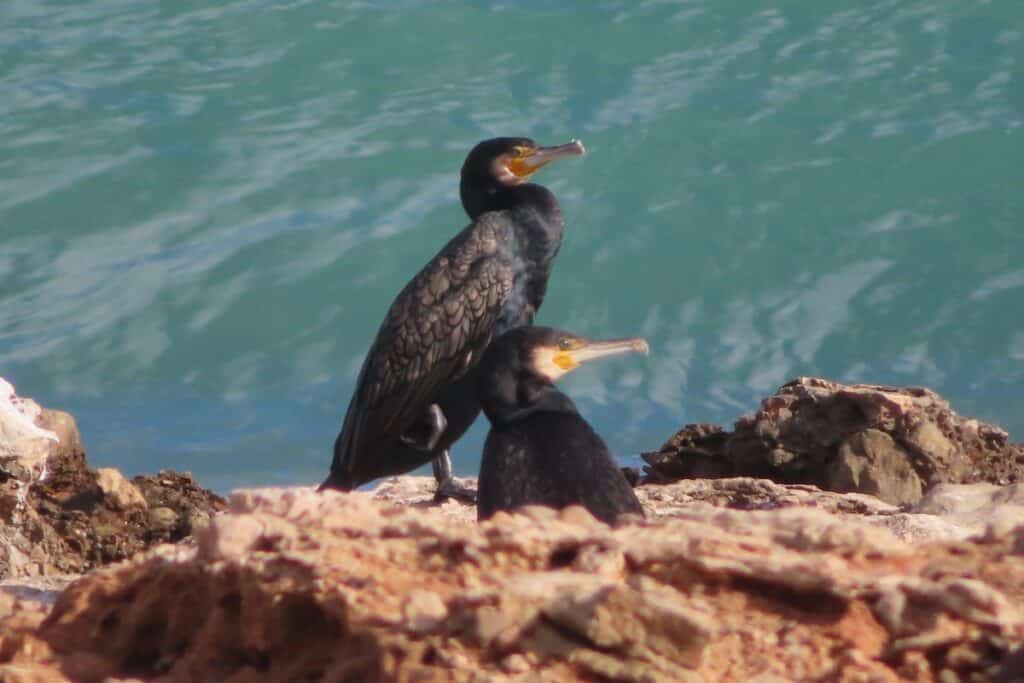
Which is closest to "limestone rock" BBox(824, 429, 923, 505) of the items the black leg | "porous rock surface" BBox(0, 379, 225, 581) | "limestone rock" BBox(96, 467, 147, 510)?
the black leg

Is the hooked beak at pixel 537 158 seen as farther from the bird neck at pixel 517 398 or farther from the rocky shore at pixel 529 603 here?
the rocky shore at pixel 529 603

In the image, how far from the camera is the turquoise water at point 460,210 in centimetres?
1232

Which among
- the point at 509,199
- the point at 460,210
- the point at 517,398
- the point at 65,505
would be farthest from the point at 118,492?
the point at 460,210

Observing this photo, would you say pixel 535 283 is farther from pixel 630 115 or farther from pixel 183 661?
pixel 630 115

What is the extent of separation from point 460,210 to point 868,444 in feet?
27.1

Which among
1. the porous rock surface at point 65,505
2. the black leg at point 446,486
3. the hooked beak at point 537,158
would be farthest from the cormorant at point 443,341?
the porous rock surface at point 65,505

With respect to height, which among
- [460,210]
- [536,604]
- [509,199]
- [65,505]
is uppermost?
[536,604]

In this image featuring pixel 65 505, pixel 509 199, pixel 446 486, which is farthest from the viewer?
pixel 509 199

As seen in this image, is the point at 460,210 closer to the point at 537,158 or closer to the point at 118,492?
the point at 537,158

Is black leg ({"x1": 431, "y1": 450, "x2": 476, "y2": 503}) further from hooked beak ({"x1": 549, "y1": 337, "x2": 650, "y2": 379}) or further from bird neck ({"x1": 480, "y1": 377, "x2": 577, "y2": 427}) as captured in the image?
bird neck ({"x1": 480, "y1": 377, "x2": 577, "y2": 427})

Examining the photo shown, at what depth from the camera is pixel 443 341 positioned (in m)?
6.96

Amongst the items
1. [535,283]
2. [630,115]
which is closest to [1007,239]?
[630,115]

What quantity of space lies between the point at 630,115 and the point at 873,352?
3676mm

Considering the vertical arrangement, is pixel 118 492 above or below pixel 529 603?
below
